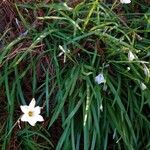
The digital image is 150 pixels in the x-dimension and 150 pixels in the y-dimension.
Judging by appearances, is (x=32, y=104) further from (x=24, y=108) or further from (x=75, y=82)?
(x=75, y=82)

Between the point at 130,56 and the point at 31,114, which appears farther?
the point at 130,56

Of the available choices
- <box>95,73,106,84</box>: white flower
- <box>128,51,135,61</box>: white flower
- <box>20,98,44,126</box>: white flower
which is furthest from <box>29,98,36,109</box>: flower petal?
<box>128,51,135,61</box>: white flower

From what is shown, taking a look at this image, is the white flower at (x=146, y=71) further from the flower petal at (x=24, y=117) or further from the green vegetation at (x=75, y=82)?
the flower petal at (x=24, y=117)

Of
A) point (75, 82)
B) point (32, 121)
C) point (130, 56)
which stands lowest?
point (32, 121)

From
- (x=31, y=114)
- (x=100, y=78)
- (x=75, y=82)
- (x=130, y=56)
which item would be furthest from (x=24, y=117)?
(x=130, y=56)

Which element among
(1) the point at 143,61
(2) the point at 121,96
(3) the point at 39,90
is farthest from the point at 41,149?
(1) the point at 143,61

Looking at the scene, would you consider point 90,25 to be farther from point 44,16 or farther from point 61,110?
point 61,110
